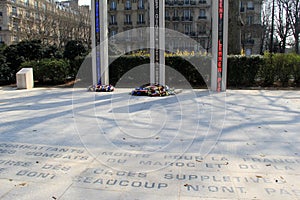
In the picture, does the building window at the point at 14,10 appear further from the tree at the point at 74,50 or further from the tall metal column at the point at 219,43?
the tall metal column at the point at 219,43

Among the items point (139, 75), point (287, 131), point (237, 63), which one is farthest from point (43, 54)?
point (287, 131)

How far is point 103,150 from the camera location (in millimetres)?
4328

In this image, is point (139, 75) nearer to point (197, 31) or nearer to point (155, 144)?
point (155, 144)

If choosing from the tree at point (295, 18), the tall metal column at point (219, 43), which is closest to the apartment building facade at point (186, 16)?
the tree at point (295, 18)

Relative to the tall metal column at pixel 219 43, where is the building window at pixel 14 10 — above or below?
above

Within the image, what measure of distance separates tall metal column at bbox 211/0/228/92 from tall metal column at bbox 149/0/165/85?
82.7 inches

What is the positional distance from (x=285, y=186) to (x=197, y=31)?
45.7 m

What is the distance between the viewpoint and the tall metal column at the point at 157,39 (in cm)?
1122

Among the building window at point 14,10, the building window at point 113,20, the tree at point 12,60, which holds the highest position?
the building window at point 14,10

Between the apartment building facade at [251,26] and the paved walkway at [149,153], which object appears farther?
the apartment building facade at [251,26]

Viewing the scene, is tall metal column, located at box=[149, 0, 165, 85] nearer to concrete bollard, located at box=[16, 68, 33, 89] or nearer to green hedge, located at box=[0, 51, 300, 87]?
green hedge, located at box=[0, 51, 300, 87]

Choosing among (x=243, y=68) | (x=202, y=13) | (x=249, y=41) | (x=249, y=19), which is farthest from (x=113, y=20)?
(x=243, y=68)

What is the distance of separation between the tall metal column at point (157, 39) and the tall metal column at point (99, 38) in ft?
6.93

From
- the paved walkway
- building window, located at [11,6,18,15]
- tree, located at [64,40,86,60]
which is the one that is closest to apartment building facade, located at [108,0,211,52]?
building window, located at [11,6,18,15]
